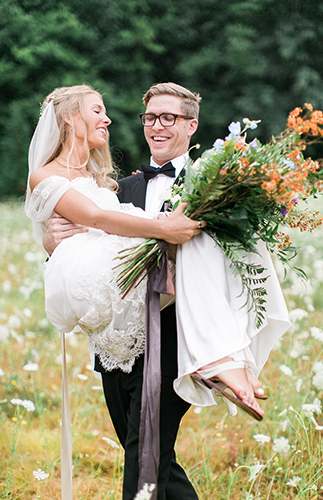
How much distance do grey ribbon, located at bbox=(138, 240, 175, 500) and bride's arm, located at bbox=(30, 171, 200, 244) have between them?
0.09 metres

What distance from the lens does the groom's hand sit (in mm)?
2643

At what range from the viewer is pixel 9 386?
4.34 m

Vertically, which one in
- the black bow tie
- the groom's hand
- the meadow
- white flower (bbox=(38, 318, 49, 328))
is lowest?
the meadow

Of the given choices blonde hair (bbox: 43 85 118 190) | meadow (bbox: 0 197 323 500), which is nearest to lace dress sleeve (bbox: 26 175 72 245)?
blonde hair (bbox: 43 85 118 190)

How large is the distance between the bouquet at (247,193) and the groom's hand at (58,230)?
44 cm

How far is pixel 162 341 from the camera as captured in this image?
8.20 ft

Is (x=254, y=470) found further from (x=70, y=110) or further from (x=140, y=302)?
(x=70, y=110)

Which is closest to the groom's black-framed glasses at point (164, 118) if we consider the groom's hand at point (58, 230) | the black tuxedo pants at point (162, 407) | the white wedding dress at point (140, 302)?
the white wedding dress at point (140, 302)

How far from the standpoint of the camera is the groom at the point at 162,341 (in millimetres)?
2445

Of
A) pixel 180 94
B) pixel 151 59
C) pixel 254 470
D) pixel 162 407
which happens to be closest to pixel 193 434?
pixel 254 470

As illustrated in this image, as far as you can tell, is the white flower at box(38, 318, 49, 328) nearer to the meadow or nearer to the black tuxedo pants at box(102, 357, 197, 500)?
the meadow

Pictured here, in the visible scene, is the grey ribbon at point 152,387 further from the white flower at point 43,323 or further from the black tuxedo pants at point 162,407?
the white flower at point 43,323

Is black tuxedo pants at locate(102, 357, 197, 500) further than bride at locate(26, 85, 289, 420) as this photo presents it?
Yes

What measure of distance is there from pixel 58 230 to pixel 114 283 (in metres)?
0.54
